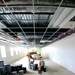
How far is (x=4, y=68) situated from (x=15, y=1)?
4.06 m

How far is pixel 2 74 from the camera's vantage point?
512cm

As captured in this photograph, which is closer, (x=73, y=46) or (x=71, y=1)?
(x=71, y=1)

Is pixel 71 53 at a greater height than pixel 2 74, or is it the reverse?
pixel 71 53

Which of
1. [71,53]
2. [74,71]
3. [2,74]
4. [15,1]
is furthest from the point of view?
[71,53]

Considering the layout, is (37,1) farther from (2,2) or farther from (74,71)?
(74,71)

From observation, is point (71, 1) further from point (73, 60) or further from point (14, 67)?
point (14, 67)

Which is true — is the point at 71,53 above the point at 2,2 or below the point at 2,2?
below

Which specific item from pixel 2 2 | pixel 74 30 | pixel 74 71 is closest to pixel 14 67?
pixel 74 71

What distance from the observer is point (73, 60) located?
596cm

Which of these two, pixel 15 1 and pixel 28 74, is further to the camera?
pixel 28 74

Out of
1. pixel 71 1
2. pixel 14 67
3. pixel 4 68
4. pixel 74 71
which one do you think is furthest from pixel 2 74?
pixel 71 1

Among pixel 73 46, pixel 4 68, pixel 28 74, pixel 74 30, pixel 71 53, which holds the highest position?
pixel 74 30

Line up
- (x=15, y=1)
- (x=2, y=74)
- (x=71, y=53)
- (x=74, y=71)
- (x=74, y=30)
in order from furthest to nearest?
(x=71, y=53) → (x=74, y=71) → (x=2, y=74) → (x=74, y=30) → (x=15, y=1)

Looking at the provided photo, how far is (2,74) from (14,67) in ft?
4.11
